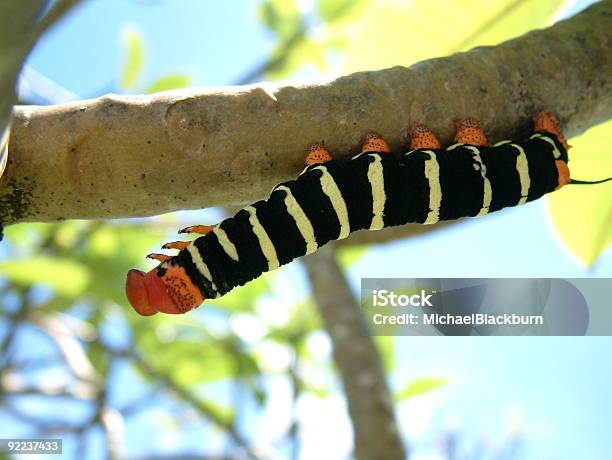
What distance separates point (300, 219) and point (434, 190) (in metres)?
0.39

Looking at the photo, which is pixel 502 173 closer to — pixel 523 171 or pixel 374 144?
pixel 523 171

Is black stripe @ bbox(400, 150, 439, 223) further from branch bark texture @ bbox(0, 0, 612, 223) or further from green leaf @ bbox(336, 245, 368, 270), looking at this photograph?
green leaf @ bbox(336, 245, 368, 270)

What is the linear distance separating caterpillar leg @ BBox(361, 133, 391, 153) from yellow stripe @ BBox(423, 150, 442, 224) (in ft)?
0.66

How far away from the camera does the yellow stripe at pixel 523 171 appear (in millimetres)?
2062

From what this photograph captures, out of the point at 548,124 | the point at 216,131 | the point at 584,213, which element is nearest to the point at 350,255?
the point at 584,213

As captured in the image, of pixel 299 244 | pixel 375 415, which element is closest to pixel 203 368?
pixel 375 415

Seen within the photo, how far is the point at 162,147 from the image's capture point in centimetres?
160

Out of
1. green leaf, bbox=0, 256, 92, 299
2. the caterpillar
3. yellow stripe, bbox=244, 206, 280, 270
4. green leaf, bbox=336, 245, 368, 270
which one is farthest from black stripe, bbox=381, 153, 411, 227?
green leaf, bbox=336, 245, 368, 270

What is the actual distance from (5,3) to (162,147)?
0.82 m

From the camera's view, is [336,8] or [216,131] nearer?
[216,131]

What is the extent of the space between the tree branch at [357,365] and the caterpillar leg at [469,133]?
1.25 meters

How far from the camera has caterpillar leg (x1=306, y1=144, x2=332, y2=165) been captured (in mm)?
A: 1688

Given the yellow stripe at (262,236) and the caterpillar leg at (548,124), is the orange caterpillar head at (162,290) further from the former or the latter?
the caterpillar leg at (548,124)

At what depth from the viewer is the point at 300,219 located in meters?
1.92
